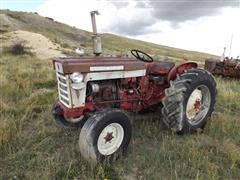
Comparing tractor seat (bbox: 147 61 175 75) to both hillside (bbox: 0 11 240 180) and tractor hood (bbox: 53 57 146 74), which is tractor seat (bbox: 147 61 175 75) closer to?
tractor hood (bbox: 53 57 146 74)

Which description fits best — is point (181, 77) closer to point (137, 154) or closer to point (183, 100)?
point (183, 100)

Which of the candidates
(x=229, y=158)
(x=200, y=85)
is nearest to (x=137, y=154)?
(x=229, y=158)

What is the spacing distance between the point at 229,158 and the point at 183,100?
3.74 ft

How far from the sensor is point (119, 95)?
17.4 ft

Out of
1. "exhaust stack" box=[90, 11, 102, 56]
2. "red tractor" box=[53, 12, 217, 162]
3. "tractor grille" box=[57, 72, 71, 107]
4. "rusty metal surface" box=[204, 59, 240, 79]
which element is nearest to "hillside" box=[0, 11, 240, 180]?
"red tractor" box=[53, 12, 217, 162]

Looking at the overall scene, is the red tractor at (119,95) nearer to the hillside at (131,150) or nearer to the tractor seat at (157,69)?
the tractor seat at (157,69)

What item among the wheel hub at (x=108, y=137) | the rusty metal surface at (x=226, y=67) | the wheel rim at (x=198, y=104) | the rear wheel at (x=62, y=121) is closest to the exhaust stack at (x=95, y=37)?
the rear wheel at (x=62, y=121)

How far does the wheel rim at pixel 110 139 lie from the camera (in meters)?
4.53

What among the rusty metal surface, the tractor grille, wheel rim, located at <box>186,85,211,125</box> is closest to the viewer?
the tractor grille

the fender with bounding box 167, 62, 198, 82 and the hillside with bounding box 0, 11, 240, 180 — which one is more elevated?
the fender with bounding box 167, 62, 198, 82

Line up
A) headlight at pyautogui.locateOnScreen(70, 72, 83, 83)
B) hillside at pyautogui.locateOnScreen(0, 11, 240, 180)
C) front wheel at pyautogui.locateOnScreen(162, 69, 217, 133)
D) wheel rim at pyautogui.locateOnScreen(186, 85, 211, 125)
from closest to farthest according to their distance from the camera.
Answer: hillside at pyautogui.locateOnScreen(0, 11, 240, 180) < headlight at pyautogui.locateOnScreen(70, 72, 83, 83) < front wheel at pyautogui.locateOnScreen(162, 69, 217, 133) < wheel rim at pyautogui.locateOnScreen(186, 85, 211, 125)

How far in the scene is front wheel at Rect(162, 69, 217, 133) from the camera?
17.4ft

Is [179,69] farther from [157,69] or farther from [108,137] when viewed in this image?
[108,137]

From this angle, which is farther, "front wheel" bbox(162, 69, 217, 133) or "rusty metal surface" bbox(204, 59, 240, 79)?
"rusty metal surface" bbox(204, 59, 240, 79)
